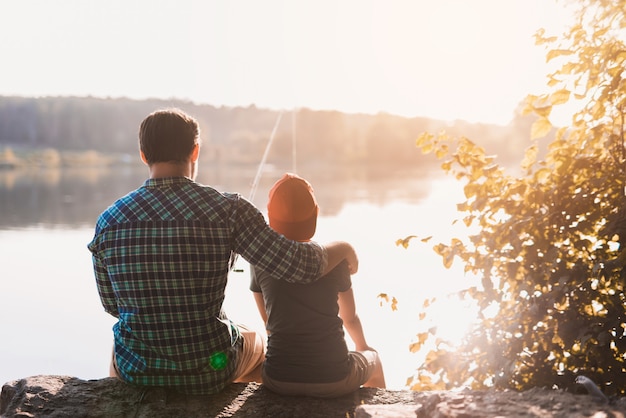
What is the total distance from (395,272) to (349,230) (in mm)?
3417

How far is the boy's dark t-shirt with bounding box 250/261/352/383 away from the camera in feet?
6.97

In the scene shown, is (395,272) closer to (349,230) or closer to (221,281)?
(349,230)

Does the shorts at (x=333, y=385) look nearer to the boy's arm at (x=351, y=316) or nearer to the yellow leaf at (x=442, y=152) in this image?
the boy's arm at (x=351, y=316)

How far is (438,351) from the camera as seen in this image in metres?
2.57

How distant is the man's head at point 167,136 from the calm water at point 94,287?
1.14 metres

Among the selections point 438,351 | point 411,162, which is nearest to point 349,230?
point 438,351

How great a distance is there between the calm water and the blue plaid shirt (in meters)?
0.88

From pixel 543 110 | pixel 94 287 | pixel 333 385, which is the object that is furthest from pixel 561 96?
pixel 94 287

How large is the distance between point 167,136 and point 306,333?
73cm

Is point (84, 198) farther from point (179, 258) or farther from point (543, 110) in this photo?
point (543, 110)

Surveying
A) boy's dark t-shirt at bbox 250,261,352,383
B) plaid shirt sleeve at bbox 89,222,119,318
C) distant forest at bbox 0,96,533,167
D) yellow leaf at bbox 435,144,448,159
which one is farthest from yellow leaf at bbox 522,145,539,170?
distant forest at bbox 0,96,533,167

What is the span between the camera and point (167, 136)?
1998 mm

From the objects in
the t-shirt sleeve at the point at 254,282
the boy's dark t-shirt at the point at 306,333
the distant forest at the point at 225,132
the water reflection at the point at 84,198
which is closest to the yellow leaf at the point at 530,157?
the boy's dark t-shirt at the point at 306,333

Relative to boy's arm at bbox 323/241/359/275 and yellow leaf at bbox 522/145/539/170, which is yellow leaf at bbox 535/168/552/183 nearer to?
yellow leaf at bbox 522/145/539/170
